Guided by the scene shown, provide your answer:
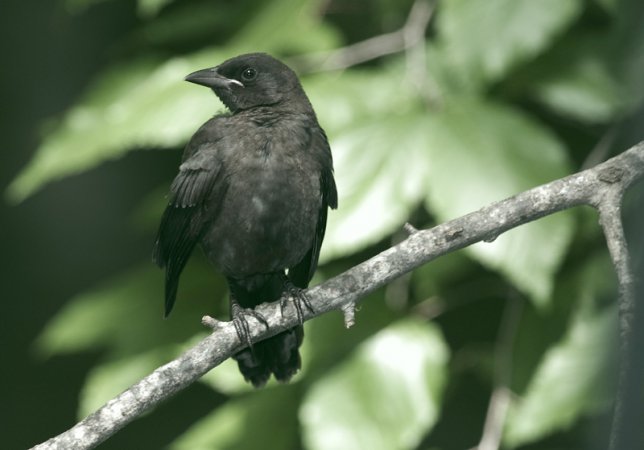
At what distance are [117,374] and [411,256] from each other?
5.59ft

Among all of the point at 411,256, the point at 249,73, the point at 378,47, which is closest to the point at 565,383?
the point at 411,256

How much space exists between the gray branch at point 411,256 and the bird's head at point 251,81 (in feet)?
3.96

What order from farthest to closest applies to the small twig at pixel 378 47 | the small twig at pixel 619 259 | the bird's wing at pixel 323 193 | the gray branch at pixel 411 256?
the small twig at pixel 378 47, the bird's wing at pixel 323 193, the gray branch at pixel 411 256, the small twig at pixel 619 259

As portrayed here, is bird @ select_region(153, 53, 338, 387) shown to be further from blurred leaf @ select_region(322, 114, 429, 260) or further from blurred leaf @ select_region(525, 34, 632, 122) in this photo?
blurred leaf @ select_region(525, 34, 632, 122)

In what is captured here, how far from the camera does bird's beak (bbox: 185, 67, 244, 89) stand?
12.8 feet

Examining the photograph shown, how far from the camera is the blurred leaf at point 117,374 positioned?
408 centimetres

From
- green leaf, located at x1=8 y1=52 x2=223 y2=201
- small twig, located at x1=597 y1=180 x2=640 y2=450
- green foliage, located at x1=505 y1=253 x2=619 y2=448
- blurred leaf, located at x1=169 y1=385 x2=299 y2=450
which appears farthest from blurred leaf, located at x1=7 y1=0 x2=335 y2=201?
small twig, located at x1=597 y1=180 x2=640 y2=450

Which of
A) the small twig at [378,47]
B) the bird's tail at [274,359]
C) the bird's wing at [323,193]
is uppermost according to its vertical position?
the small twig at [378,47]

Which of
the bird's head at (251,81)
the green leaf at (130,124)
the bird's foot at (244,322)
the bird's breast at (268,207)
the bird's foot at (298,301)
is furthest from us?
the bird's head at (251,81)

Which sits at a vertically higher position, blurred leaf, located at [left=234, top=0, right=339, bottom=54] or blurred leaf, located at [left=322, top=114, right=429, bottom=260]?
blurred leaf, located at [left=234, top=0, right=339, bottom=54]

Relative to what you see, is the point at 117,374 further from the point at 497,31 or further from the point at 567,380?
the point at 497,31

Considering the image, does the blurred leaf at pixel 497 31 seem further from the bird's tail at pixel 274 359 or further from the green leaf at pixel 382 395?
the bird's tail at pixel 274 359

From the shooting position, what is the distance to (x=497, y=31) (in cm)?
373

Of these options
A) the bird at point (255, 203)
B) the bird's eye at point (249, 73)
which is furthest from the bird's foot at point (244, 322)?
the bird's eye at point (249, 73)
